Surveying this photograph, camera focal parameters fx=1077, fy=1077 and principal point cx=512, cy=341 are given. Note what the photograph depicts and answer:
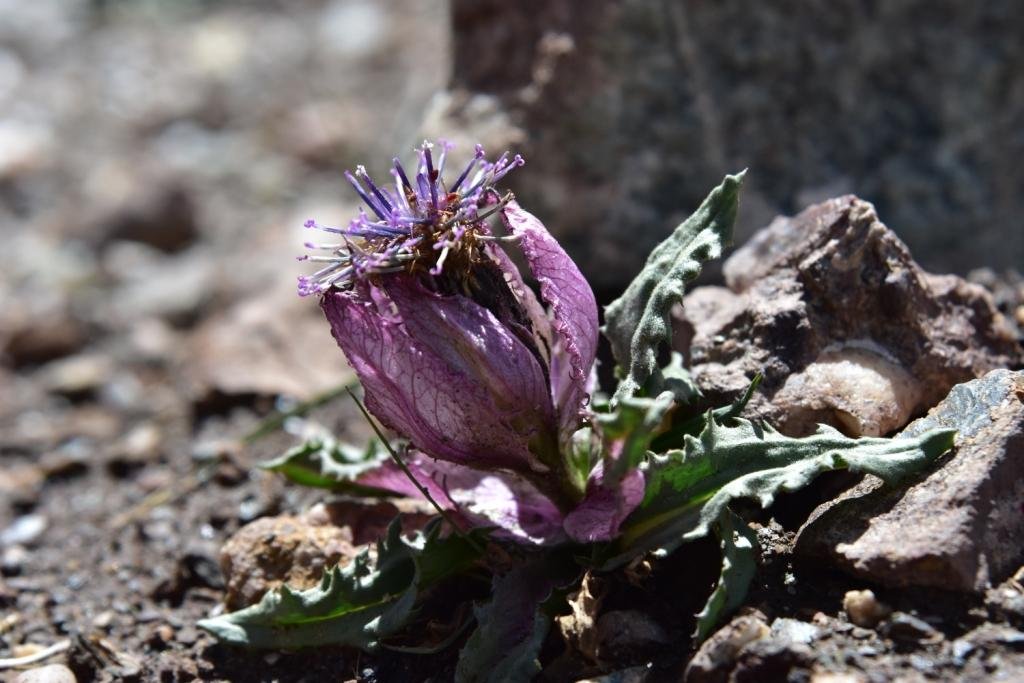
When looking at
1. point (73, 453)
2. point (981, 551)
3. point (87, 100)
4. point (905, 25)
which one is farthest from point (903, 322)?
point (87, 100)

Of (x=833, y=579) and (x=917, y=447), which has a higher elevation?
(x=917, y=447)

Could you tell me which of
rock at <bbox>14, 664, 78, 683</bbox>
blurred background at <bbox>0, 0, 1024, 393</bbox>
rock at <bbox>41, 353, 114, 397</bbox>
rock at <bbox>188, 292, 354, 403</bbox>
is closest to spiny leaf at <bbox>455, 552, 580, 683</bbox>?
rock at <bbox>14, 664, 78, 683</bbox>

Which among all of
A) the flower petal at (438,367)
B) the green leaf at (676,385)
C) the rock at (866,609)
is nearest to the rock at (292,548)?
the flower petal at (438,367)

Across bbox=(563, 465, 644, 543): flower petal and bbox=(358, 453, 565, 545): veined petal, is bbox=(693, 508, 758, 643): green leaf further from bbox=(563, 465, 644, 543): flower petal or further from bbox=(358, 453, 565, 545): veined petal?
bbox=(358, 453, 565, 545): veined petal

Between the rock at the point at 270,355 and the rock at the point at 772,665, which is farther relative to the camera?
the rock at the point at 270,355

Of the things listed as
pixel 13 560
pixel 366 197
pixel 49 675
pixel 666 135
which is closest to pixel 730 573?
pixel 366 197

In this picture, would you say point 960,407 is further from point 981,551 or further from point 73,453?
point 73,453

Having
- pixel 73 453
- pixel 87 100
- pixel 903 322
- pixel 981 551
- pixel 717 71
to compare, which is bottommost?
pixel 981 551

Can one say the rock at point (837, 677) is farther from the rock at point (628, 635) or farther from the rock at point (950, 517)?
the rock at point (628, 635)
